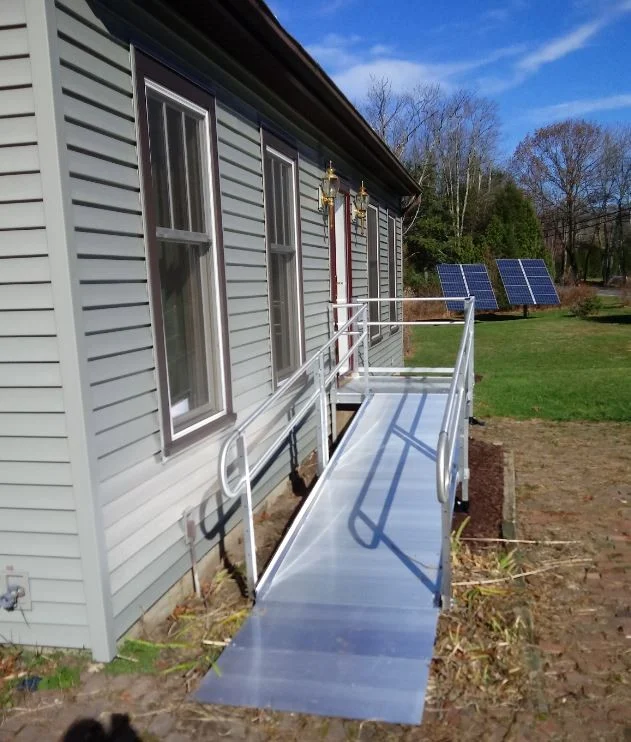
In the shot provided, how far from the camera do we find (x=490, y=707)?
2.77 m

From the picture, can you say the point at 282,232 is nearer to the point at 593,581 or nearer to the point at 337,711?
A: the point at 593,581

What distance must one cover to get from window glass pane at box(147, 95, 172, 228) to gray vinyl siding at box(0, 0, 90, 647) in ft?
2.83

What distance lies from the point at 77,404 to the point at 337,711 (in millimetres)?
1745

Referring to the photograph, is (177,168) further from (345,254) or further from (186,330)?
(345,254)

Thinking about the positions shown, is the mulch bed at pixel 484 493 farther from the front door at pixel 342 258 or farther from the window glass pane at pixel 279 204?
the window glass pane at pixel 279 204

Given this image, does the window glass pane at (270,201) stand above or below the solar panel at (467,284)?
above

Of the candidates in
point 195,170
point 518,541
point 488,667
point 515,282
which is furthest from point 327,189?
point 515,282

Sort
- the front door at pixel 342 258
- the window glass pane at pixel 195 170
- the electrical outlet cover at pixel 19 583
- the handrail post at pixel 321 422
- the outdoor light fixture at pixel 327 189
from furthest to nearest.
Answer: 1. the front door at pixel 342 258
2. the outdoor light fixture at pixel 327 189
3. the handrail post at pixel 321 422
4. the window glass pane at pixel 195 170
5. the electrical outlet cover at pixel 19 583

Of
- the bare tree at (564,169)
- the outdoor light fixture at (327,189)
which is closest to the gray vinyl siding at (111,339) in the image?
the outdoor light fixture at (327,189)

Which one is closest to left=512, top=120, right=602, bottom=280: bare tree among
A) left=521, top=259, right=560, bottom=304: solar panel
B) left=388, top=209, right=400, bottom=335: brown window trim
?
left=521, top=259, right=560, bottom=304: solar panel

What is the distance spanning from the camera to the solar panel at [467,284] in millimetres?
25438

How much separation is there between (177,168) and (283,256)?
2105mm

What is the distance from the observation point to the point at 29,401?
3.02 metres

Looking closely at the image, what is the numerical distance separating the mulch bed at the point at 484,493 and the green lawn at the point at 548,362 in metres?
2.15
